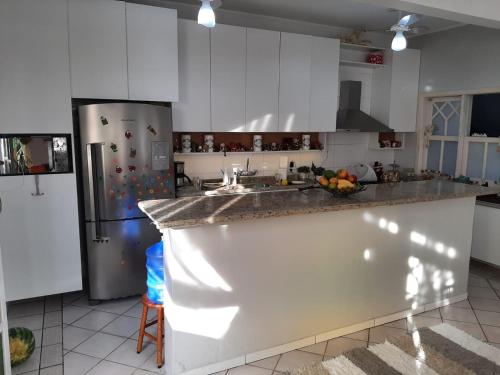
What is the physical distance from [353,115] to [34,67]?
136 inches

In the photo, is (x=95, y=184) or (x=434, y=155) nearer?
(x=95, y=184)

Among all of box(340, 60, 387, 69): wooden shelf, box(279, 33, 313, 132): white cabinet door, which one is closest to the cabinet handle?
box(279, 33, 313, 132): white cabinet door

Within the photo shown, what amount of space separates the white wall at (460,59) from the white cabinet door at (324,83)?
130 centimetres

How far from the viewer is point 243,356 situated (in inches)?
98.5

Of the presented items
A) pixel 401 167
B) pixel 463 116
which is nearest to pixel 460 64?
pixel 463 116

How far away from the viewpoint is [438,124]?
16.5ft

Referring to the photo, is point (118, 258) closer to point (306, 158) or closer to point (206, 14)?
point (206, 14)

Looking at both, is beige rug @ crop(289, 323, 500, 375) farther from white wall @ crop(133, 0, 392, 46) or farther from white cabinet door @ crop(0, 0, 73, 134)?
white wall @ crop(133, 0, 392, 46)

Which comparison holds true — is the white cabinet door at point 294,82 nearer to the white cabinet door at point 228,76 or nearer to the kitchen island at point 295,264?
the white cabinet door at point 228,76

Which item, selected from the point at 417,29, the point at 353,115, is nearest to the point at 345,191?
the point at 417,29

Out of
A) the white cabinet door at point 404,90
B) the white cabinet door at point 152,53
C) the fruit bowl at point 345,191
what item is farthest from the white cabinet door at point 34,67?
the white cabinet door at point 404,90

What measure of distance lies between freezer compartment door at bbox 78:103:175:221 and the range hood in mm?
2281

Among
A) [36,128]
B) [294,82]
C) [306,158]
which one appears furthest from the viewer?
[306,158]

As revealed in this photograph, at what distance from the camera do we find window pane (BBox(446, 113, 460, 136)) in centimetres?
478
